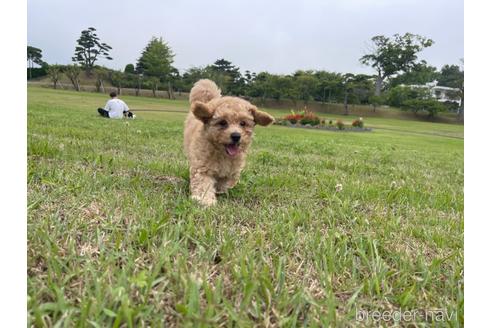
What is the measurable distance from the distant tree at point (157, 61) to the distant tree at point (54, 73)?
7.19 metres

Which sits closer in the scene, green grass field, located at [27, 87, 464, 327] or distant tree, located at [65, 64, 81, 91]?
green grass field, located at [27, 87, 464, 327]

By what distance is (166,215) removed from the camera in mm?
1646

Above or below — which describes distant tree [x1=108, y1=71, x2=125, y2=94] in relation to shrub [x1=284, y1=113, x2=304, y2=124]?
above

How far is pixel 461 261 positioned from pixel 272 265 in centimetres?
81

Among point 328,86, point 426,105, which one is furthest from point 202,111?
point 426,105

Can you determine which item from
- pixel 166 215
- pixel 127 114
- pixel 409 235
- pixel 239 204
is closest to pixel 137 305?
pixel 166 215

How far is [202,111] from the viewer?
248 centimetres

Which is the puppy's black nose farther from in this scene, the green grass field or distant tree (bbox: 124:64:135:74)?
distant tree (bbox: 124:64:135:74)

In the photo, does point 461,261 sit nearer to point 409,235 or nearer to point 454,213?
point 409,235

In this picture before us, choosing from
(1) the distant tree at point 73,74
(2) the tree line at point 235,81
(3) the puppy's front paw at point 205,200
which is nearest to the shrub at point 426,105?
(2) the tree line at point 235,81

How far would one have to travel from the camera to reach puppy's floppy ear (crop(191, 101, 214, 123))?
244 centimetres

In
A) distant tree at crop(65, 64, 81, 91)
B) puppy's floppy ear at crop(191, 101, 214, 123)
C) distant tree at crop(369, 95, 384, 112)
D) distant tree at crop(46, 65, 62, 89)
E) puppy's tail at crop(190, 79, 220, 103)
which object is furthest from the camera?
distant tree at crop(369, 95, 384, 112)

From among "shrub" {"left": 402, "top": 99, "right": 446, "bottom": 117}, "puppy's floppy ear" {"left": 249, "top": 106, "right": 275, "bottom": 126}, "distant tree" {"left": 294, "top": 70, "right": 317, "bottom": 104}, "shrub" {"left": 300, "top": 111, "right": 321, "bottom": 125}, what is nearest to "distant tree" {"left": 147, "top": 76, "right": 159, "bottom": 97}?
"distant tree" {"left": 294, "top": 70, "right": 317, "bottom": 104}

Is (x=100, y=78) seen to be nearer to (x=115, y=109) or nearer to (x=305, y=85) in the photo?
(x=305, y=85)
